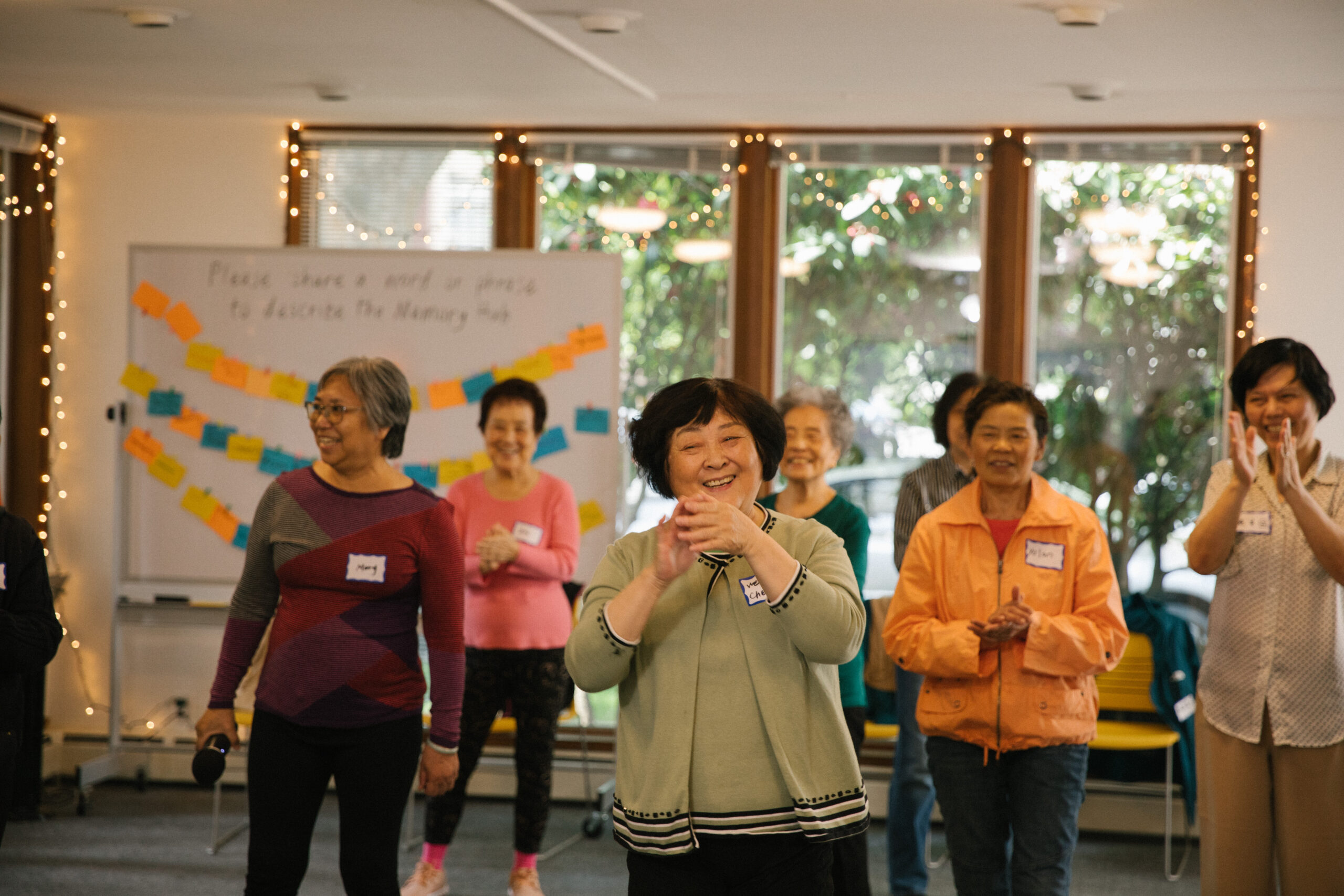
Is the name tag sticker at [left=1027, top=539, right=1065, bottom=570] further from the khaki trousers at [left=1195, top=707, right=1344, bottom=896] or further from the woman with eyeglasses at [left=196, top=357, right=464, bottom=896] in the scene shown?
the woman with eyeglasses at [left=196, top=357, right=464, bottom=896]

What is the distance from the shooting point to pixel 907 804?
4.01 metres

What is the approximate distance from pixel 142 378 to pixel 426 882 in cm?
236

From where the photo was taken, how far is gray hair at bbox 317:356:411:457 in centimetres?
275

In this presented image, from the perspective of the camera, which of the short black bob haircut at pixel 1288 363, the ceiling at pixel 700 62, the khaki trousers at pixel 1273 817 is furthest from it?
the ceiling at pixel 700 62

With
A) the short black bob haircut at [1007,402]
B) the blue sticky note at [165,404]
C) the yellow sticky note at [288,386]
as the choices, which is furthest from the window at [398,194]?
the short black bob haircut at [1007,402]

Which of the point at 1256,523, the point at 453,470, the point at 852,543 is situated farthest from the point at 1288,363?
the point at 453,470

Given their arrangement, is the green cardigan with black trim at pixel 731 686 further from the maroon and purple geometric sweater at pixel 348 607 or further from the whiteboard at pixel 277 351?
the whiteboard at pixel 277 351

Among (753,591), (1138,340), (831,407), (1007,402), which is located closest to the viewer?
(753,591)

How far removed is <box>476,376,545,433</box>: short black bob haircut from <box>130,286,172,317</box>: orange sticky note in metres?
1.66

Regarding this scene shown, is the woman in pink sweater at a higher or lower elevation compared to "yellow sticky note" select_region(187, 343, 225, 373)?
lower

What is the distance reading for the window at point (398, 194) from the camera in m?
5.66

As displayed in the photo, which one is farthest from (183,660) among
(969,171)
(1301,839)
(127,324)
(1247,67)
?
(1247,67)

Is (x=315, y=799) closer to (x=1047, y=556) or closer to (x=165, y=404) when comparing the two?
(x=1047, y=556)

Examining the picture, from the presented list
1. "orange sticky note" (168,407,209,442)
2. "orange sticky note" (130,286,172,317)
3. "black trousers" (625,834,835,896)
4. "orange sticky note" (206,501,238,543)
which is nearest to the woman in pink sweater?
"orange sticky note" (206,501,238,543)
